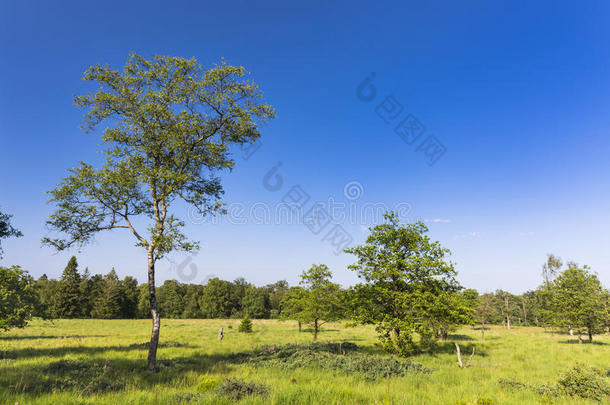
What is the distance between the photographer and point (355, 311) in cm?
1809

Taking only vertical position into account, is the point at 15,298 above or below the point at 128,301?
above

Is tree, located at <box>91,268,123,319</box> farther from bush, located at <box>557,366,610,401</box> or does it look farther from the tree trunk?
bush, located at <box>557,366,610,401</box>

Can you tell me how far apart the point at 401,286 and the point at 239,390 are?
12.6m

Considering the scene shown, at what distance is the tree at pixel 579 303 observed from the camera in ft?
102

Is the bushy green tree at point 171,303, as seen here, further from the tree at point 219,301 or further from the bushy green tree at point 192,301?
the tree at point 219,301

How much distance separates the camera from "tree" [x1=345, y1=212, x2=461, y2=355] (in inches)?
640

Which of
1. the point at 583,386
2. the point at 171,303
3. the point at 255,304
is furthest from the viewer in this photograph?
the point at 171,303

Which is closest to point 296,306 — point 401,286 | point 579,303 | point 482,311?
point 401,286

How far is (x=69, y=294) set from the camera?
238 feet

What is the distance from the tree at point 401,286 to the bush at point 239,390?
32.5 feet

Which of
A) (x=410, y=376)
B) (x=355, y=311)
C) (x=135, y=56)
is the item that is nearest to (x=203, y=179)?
(x=135, y=56)

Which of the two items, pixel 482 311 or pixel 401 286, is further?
pixel 482 311

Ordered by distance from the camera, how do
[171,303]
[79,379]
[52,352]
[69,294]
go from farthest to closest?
[171,303], [69,294], [52,352], [79,379]

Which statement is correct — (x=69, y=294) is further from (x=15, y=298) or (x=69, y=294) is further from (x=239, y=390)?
(x=239, y=390)
